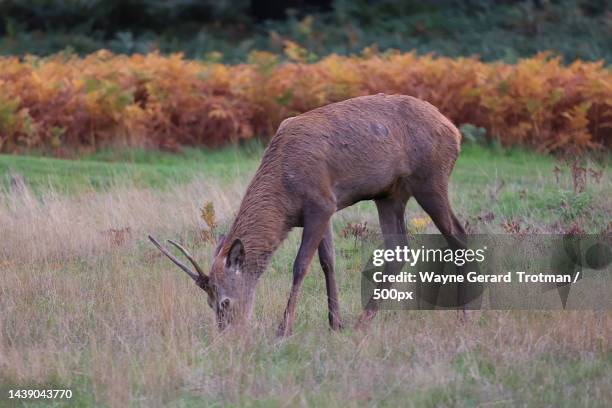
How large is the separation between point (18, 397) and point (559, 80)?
1119 centimetres

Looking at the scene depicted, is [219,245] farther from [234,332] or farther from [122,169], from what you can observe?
[122,169]

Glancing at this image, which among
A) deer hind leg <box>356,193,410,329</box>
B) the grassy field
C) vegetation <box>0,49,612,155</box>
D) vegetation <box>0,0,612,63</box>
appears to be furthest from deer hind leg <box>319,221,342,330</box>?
vegetation <box>0,0,612,63</box>

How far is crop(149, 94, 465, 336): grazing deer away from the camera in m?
7.83

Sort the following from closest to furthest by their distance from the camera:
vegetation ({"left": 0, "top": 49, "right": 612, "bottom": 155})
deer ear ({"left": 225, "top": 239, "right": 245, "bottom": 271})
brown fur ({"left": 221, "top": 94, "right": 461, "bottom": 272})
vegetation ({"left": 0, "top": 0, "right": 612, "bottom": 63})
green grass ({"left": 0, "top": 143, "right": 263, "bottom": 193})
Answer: deer ear ({"left": 225, "top": 239, "right": 245, "bottom": 271}) < brown fur ({"left": 221, "top": 94, "right": 461, "bottom": 272}) < green grass ({"left": 0, "top": 143, "right": 263, "bottom": 193}) < vegetation ({"left": 0, "top": 49, "right": 612, "bottom": 155}) < vegetation ({"left": 0, "top": 0, "right": 612, "bottom": 63})

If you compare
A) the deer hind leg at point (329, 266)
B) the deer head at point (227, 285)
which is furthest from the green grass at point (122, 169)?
the deer head at point (227, 285)

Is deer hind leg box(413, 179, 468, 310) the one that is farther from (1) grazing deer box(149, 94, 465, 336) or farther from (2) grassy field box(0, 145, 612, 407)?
(2) grassy field box(0, 145, 612, 407)

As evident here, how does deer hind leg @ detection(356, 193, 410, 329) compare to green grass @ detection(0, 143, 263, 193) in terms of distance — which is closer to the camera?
deer hind leg @ detection(356, 193, 410, 329)

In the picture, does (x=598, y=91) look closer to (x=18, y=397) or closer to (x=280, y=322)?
(x=280, y=322)

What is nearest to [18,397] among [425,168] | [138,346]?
[138,346]

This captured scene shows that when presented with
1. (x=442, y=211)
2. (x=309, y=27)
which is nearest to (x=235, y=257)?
(x=442, y=211)

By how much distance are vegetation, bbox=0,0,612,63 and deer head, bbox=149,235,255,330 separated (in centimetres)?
1547

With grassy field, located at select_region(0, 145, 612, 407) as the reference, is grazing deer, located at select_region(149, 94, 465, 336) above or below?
above

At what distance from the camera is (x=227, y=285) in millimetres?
7727

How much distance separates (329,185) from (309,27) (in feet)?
57.0
